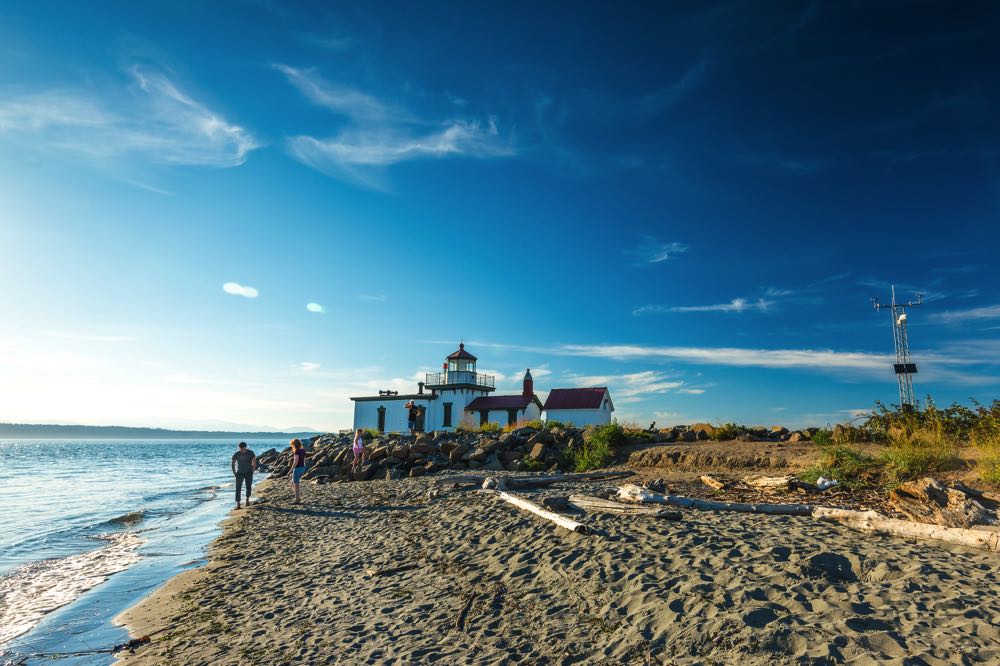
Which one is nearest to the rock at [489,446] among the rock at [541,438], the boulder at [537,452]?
the rock at [541,438]

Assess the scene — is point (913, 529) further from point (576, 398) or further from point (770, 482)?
point (576, 398)

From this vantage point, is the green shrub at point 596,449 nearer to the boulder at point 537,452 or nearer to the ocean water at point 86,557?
the boulder at point 537,452

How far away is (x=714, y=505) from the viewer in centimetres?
992

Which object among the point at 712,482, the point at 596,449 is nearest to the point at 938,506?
the point at 712,482

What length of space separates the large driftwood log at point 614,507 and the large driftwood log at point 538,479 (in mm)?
3682

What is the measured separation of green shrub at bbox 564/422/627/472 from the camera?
18894 millimetres

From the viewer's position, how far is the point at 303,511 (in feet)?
53.3

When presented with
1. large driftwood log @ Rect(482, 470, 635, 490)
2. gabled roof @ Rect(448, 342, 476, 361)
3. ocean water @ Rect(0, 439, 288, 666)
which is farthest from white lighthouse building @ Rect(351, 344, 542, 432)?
large driftwood log @ Rect(482, 470, 635, 490)

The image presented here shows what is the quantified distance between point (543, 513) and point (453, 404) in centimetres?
3631

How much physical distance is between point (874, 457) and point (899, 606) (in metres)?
8.62

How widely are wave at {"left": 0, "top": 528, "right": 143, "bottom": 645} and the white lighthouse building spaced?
30644 mm

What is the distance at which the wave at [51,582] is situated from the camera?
9.05 m

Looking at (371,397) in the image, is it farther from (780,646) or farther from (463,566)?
(780,646)

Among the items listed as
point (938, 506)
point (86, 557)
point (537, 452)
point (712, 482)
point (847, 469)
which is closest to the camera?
point (938, 506)
